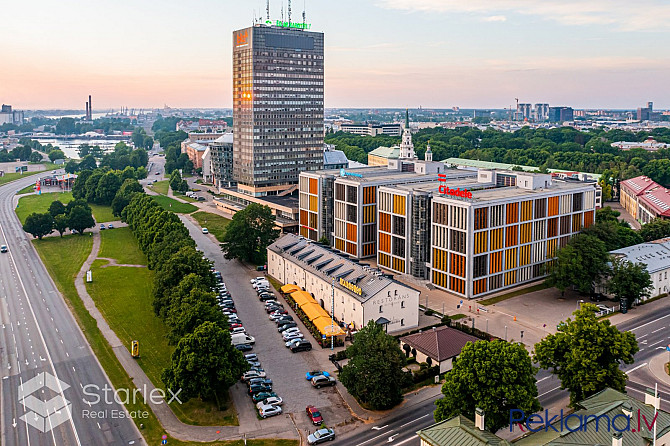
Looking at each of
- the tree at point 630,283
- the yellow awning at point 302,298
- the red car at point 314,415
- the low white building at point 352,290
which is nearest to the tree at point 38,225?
the low white building at point 352,290

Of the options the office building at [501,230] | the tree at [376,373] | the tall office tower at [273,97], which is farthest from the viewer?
the tall office tower at [273,97]

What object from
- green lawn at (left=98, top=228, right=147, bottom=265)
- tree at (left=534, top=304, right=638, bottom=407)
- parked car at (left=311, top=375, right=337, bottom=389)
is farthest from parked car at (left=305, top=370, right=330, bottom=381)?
green lawn at (left=98, top=228, right=147, bottom=265)

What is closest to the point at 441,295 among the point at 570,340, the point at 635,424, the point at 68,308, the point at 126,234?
the point at 570,340

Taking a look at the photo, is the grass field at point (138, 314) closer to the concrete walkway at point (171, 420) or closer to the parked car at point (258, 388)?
the concrete walkway at point (171, 420)

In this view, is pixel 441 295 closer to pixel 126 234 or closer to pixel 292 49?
pixel 126 234

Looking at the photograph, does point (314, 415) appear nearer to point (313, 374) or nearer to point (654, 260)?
point (313, 374)
